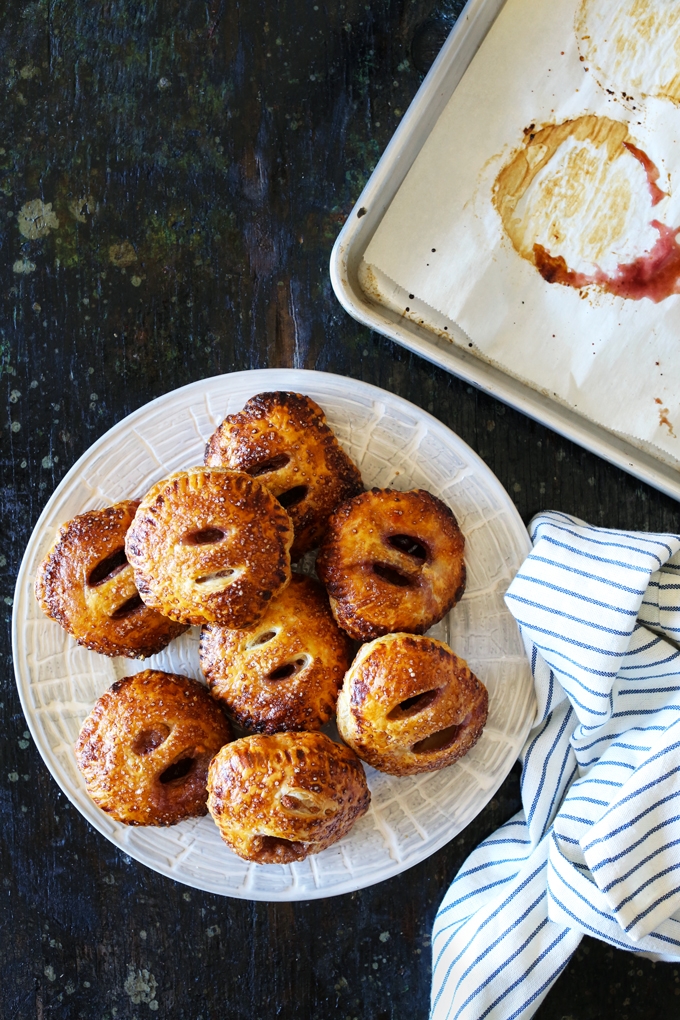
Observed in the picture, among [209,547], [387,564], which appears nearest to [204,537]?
[209,547]

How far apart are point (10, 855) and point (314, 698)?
26.3 inches

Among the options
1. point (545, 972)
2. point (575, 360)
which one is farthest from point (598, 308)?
point (545, 972)

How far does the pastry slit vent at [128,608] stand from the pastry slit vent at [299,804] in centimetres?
35

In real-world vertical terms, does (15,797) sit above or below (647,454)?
below

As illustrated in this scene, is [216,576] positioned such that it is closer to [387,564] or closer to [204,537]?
[204,537]

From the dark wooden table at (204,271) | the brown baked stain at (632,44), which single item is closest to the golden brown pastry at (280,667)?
the dark wooden table at (204,271)

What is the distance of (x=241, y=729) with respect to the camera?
44.4 inches

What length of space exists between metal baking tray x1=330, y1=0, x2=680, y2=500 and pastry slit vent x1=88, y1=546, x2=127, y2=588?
522 millimetres

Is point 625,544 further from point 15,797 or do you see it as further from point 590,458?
point 15,797

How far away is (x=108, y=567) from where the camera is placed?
113cm

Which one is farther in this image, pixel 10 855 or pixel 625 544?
pixel 10 855

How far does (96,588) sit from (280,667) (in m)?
0.29

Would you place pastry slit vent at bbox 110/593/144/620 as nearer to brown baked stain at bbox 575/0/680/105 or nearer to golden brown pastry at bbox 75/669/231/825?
golden brown pastry at bbox 75/669/231/825

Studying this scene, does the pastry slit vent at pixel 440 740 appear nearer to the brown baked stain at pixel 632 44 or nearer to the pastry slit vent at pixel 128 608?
the pastry slit vent at pixel 128 608
